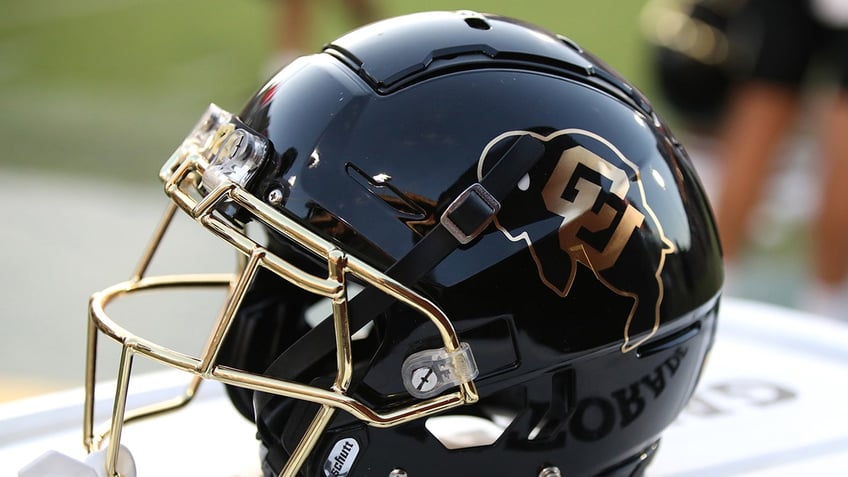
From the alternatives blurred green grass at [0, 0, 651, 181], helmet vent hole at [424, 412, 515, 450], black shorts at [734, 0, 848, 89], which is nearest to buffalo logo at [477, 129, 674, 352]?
helmet vent hole at [424, 412, 515, 450]

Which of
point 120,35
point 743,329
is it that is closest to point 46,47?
point 120,35

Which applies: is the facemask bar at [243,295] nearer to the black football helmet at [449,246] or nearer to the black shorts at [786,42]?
the black football helmet at [449,246]

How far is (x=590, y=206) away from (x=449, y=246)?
182mm

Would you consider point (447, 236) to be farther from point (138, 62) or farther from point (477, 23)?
point (138, 62)

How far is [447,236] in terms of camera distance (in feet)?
3.61

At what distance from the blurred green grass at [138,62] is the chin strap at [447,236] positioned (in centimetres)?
351

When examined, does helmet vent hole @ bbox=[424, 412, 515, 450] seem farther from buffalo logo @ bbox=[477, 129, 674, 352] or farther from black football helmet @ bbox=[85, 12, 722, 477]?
buffalo logo @ bbox=[477, 129, 674, 352]

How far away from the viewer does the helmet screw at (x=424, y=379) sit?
1.12 meters

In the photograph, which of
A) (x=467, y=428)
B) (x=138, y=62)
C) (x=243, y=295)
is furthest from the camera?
(x=138, y=62)

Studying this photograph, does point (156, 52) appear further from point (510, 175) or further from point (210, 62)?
point (510, 175)

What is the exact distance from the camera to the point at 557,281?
1.14 meters

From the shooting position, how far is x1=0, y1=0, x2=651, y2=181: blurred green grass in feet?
16.0

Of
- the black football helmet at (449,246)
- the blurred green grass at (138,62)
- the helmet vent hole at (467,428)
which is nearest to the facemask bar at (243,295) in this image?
the black football helmet at (449,246)

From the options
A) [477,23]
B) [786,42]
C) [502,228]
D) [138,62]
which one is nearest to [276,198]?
[502,228]
